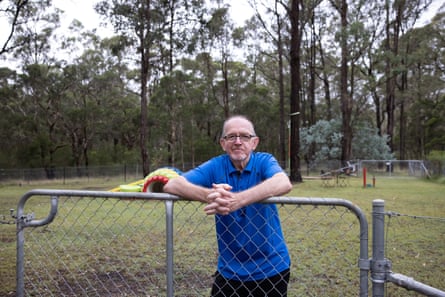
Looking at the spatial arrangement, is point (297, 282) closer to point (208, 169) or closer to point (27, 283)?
point (208, 169)

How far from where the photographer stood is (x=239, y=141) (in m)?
2.29

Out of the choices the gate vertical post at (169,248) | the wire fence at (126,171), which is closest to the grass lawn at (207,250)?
the gate vertical post at (169,248)

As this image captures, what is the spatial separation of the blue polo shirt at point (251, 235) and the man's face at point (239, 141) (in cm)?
6

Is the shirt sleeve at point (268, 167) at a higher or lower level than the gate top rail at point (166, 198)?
higher

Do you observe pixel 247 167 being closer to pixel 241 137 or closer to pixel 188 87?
pixel 241 137

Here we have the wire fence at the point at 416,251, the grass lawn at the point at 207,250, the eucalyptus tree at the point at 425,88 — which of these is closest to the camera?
the wire fence at the point at 416,251

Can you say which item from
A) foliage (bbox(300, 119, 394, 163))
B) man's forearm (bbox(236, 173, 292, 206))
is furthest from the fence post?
foliage (bbox(300, 119, 394, 163))

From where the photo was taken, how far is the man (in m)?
2.20

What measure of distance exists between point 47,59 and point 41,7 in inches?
290

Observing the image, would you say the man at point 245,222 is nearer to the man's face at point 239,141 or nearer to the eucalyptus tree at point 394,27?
the man's face at point 239,141

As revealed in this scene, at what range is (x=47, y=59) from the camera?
31.4 m

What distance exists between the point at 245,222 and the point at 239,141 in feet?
1.50

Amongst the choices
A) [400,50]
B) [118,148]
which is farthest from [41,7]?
[400,50]

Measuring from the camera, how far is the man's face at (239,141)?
229 centimetres
